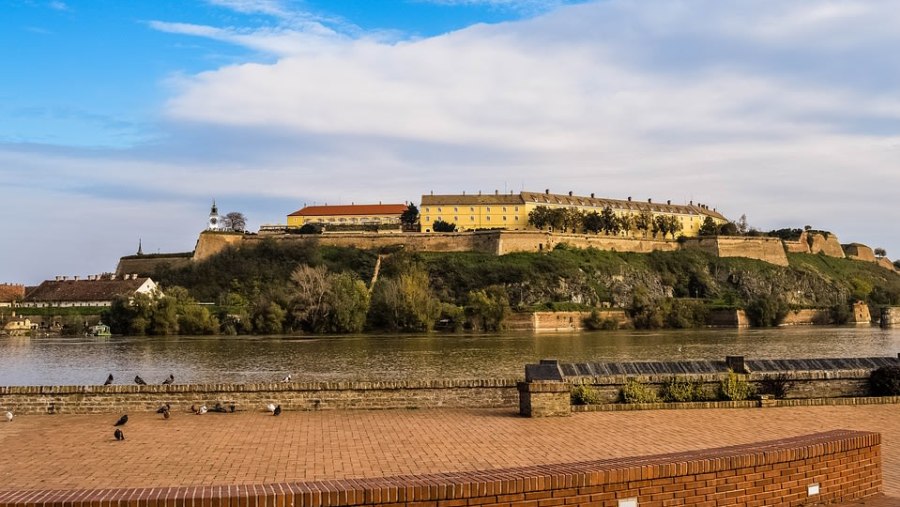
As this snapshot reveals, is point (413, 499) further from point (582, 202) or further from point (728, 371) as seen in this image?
point (582, 202)

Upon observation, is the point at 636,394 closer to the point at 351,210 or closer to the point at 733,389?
the point at 733,389

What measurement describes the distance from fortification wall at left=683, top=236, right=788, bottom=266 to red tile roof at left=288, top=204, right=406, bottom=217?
4737cm

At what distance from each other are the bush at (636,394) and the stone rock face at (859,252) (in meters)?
140

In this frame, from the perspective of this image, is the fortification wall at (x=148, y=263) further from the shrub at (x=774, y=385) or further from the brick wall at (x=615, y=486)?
the brick wall at (x=615, y=486)

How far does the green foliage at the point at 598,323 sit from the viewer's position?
85.3 meters

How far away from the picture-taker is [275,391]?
618 inches

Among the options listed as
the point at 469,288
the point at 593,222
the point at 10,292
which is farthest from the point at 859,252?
the point at 10,292

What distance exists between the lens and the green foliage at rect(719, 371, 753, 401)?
54.3 feet

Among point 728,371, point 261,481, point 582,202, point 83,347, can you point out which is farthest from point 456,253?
point 261,481

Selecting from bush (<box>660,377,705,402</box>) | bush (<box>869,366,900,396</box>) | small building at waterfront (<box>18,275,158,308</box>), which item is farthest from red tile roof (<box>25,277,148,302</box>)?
bush (<box>869,366,900,396</box>)

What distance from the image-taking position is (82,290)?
94250mm

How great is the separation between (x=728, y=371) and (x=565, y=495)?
11.5m

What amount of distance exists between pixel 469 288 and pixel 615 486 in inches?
3413

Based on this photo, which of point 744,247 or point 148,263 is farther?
point 744,247
